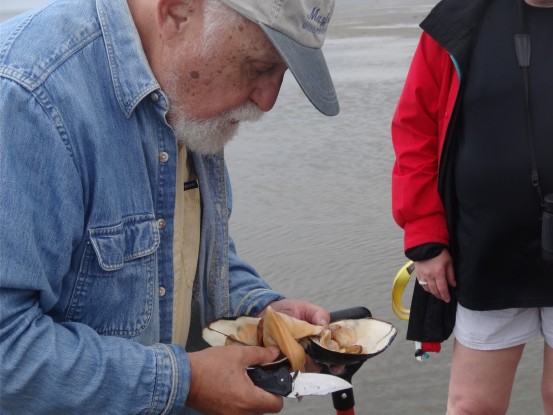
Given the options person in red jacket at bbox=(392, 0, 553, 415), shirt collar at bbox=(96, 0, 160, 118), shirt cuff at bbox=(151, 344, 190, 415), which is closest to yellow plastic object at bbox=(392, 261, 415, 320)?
A: person in red jacket at bbox=(392, 0, 553, 415)

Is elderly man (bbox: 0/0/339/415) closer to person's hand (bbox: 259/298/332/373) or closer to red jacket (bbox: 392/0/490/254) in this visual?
Answer: person's hand (bbox: 259/298/332/373)

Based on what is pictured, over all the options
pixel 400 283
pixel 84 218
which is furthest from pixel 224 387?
pixel 400 283

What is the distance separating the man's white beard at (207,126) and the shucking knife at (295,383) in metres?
0.60

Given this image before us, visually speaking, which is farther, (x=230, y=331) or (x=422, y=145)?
(x=422, y=145)

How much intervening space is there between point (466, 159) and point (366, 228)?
3115 millimetres

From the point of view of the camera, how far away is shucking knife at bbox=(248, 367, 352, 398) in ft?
6.70

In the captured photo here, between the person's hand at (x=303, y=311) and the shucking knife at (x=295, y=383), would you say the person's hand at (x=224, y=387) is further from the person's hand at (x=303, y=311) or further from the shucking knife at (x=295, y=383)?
the person's hand at (x=303, y=311)

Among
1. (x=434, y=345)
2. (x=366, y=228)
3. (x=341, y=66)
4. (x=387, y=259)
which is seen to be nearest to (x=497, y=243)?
(x=434, y=345)

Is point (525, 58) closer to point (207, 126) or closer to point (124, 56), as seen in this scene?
point (207, 126)

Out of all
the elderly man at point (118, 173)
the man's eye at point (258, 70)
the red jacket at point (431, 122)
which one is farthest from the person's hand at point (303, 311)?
the red jacket at point (431, 122)

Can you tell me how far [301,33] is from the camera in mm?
1966

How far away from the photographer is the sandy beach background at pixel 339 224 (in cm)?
418

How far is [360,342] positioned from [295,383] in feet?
1.34

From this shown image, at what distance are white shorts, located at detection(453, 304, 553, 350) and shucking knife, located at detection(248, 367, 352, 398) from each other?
129 centimetres
